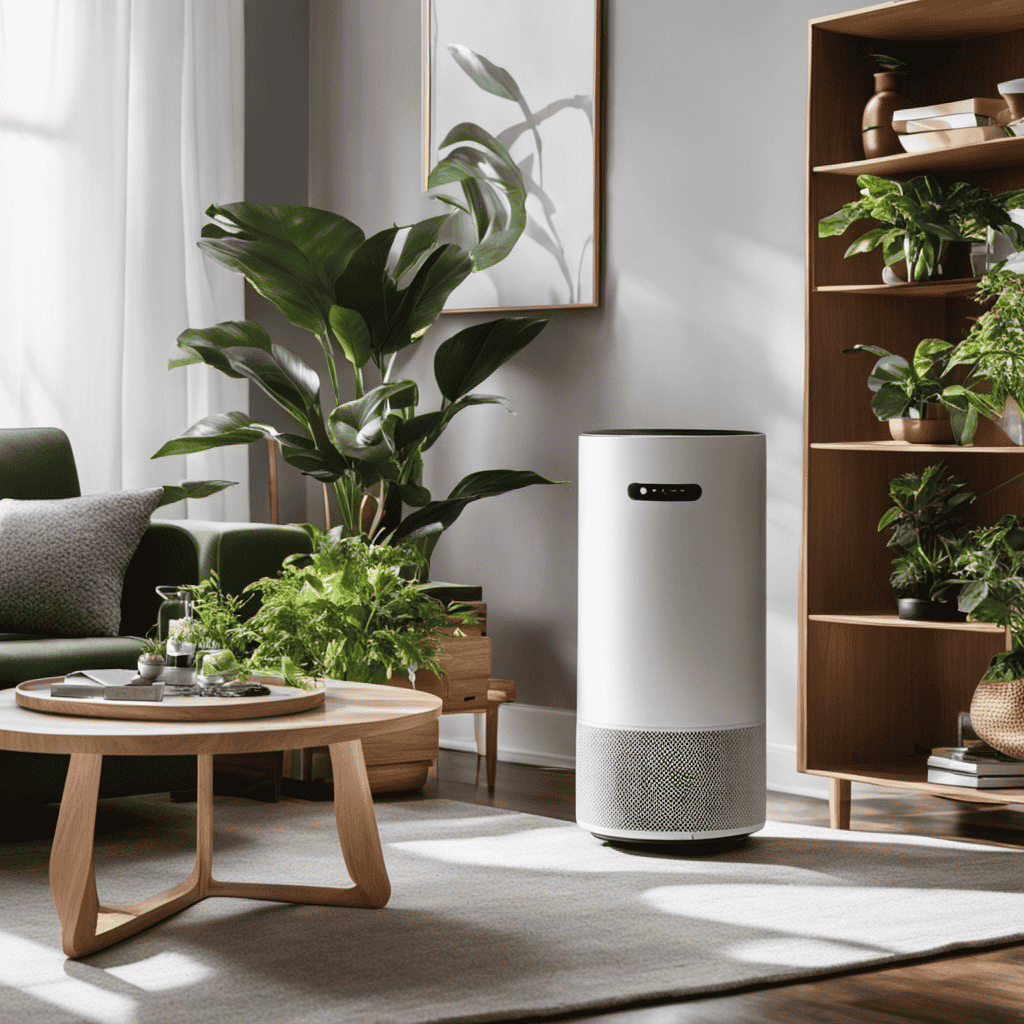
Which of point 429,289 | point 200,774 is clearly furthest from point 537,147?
point 200,774

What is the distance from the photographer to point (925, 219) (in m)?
3.26

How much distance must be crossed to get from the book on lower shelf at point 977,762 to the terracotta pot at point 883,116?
131 centimetres

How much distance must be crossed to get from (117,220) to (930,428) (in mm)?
2464

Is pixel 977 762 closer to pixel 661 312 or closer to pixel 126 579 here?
pixel 661 312

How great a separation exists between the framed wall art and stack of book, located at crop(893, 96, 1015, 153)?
3.58 ft

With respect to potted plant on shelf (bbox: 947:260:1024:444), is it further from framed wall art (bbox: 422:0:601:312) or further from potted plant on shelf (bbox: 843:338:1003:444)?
framed wall art (bbox: 422:0:601:312)

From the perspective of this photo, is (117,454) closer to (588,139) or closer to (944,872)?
(588,139)

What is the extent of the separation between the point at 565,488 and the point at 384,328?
2.35 ft

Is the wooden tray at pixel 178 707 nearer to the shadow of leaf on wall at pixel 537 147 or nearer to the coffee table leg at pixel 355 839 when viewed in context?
the coffee table leg at pixel 355 839

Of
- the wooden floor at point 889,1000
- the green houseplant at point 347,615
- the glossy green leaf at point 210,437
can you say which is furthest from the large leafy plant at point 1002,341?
the glossy green leaf at point 210,437

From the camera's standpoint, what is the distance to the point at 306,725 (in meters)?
2.20

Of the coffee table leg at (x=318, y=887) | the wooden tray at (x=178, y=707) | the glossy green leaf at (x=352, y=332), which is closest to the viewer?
the wooden tray at (x=178, y=707)

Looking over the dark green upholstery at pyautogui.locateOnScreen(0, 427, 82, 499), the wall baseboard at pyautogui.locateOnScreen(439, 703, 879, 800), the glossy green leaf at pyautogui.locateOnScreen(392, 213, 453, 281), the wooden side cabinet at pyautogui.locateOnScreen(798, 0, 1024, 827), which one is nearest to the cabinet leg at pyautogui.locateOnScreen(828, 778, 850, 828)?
the wooden side cabinet at pyautogui.locateOnScreen(798, 0, 1024, 827)

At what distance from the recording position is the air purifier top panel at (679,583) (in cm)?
304
